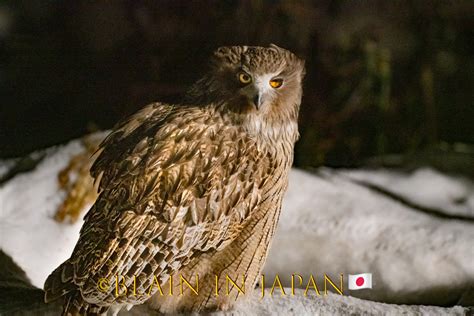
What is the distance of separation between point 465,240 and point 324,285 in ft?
1.60

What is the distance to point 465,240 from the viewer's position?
6.91 feet

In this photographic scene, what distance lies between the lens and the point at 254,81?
1.66 metres

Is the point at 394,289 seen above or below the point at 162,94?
below

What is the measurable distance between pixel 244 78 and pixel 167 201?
1.14 feet

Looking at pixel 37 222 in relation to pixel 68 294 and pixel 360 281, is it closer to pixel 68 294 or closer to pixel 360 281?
pixel 68 294

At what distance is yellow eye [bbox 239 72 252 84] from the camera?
167 cm

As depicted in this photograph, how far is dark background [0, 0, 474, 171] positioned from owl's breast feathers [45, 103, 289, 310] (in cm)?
19

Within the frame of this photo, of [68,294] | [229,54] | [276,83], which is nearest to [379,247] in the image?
[276,83]

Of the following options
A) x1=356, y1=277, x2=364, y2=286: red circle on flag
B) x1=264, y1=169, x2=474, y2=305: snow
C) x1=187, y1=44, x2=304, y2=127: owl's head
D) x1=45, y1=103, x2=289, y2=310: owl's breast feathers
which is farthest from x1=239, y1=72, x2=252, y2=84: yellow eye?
x1=356, y1=277, x2=364, y2=286: red circle on flag

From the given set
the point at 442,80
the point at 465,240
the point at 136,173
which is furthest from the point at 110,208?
the point at 442,80

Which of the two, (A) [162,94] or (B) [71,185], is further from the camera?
(B) [71,185]

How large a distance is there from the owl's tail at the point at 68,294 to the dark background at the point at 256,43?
0.50 m

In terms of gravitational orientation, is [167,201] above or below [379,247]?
above

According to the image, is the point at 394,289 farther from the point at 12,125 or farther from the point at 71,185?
the point at 12,125
